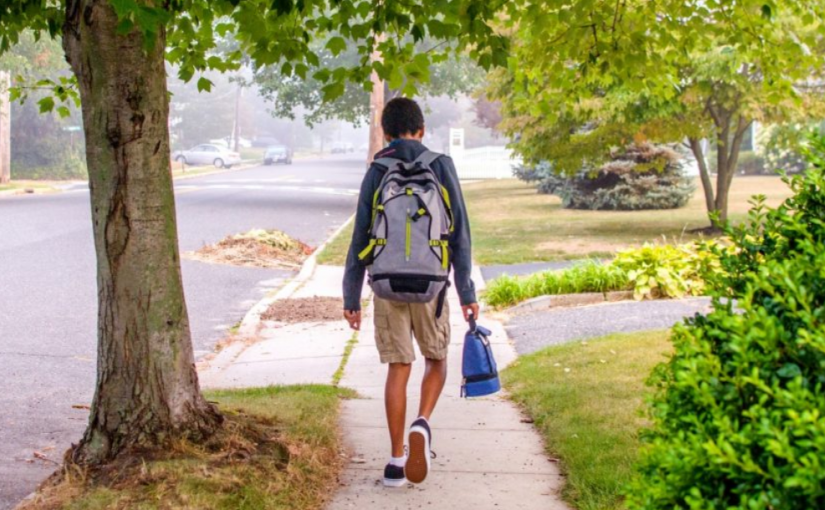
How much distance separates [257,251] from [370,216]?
11.3 m

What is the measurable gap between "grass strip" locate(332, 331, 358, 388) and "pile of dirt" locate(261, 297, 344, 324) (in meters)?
1.08

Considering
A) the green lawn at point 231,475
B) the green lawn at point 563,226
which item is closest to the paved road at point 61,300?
the green lawn at point 231,475

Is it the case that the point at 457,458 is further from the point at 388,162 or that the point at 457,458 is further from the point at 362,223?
the point at 388,162

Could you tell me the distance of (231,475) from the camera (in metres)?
4.75

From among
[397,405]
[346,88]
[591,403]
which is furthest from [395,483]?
[346,88]

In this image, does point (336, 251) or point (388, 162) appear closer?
point (388, 162)

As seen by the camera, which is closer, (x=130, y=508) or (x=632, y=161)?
(x=130, y=508)

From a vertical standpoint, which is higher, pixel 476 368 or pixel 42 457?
pixel 476 368

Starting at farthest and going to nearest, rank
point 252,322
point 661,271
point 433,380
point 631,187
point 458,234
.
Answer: point 631,187 < point 661,271 < point 252,322 < point 433,380 < point 458,234

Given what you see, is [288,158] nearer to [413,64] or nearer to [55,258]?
[55,258]

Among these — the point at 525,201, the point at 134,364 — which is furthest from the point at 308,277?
the point at 525,201

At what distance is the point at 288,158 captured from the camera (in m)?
71.6

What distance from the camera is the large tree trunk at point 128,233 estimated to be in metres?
4.86

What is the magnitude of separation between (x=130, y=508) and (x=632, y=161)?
77.9 ft
